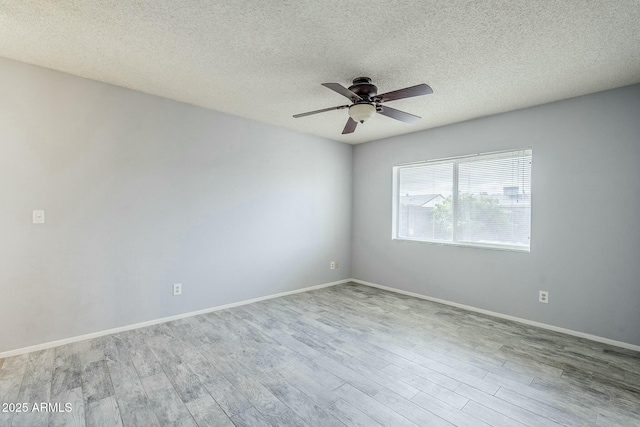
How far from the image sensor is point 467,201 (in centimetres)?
398

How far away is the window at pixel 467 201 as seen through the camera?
3531 mm

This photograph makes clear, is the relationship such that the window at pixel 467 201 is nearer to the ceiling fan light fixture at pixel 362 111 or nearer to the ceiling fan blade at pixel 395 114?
the ceiling fan blade at pixel 395 114

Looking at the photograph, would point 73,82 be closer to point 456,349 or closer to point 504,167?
point 456,349

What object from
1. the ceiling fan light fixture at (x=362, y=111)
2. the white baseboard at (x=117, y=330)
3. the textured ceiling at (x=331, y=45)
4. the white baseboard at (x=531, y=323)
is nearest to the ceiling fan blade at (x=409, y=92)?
the ceiling fan light fixture at (x=362, y=111)

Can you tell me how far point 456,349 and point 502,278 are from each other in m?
1.36

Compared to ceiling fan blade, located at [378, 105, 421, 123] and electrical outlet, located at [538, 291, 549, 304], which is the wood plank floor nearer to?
electrical outlet, located at [538, 291, 549, 304]

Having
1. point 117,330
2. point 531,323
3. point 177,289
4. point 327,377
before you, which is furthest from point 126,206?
point 531,323

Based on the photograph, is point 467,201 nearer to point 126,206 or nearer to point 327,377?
point 327,377

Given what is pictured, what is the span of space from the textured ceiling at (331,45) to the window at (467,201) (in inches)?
33.8

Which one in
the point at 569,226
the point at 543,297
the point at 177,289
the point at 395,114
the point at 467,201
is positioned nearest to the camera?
the point at 395,114

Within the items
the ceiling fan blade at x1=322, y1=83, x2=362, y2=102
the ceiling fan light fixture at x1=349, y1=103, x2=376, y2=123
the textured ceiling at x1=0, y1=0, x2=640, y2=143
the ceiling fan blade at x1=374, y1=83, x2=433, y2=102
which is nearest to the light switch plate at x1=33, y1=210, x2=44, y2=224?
Answer: the textured ceiling at x1=0, y1=0, x2=640, y2=143

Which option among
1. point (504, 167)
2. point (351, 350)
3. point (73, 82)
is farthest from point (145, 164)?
point (504, 167)

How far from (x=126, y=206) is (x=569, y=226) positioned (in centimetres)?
466

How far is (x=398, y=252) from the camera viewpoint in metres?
4.69
